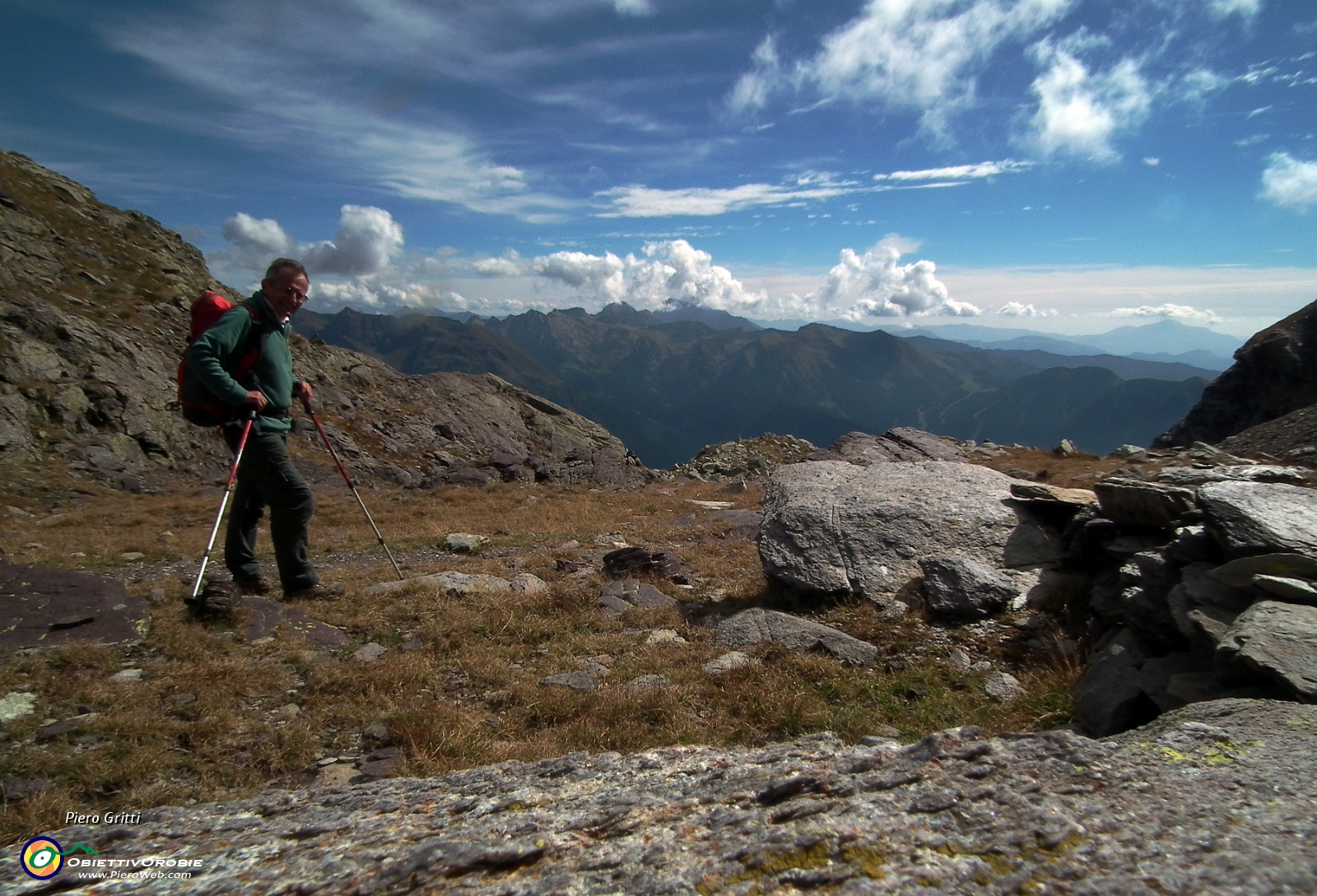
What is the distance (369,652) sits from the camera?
24.1 feet

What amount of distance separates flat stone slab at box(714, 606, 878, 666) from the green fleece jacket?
6442 mm

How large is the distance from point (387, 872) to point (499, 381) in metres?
66.8

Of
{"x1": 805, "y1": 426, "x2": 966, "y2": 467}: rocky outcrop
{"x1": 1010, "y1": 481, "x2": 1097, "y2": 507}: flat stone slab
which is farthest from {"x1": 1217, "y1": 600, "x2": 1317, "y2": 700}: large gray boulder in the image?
{"x1": 805, "y1": 426, "x2": 966, "y2": 467}: rocky outcrop

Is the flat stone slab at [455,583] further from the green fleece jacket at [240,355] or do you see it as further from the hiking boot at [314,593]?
the green fleece jacket at [240,355]

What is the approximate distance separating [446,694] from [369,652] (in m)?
1.39

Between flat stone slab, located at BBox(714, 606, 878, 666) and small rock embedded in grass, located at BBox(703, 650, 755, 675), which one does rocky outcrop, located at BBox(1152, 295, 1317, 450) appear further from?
small rock embedded in grass, located at BBox(703, 650, 755, 675)

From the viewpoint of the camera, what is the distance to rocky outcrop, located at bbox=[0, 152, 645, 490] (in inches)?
1219

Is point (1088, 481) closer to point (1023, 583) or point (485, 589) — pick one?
point (1023, 583)

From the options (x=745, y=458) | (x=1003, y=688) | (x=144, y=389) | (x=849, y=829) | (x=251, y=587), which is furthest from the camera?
(x=745, y=458)

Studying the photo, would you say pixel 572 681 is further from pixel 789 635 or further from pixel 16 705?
pixel 16 705

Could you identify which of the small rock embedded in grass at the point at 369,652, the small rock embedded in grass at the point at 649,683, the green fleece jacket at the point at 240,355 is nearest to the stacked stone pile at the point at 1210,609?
the small rock embedded in grass at the point at 649,683

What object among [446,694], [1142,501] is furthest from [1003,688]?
[446,694]

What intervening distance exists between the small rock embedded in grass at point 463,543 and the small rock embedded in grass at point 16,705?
29.2ft

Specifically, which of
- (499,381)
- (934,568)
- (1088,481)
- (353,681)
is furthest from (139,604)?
(499,381)
